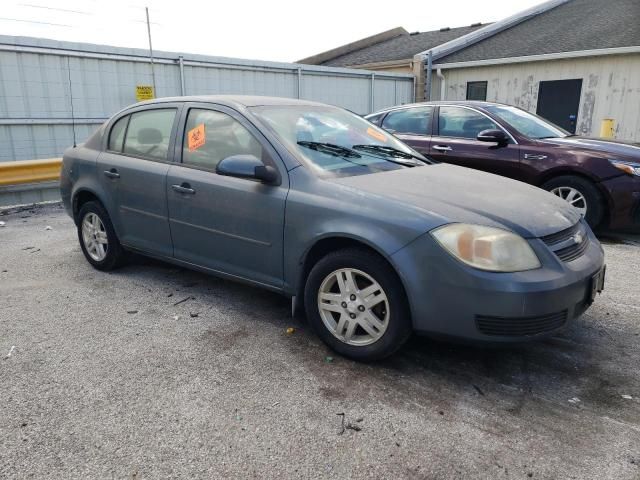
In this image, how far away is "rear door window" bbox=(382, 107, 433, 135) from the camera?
7.12 m

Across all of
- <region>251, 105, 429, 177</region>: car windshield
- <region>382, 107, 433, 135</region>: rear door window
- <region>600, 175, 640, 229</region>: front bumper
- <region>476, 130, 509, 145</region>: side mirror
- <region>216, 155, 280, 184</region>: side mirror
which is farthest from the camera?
<region>382, 107, 433, 135</region>: rear door window

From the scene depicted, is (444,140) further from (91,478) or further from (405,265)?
(91,478)

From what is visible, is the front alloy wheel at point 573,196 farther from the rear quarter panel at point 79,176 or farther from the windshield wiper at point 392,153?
the rear quarter panel at point 79,176

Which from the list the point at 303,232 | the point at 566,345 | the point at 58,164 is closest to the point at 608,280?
the point at 566,345

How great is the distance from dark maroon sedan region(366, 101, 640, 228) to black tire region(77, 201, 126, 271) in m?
4.18

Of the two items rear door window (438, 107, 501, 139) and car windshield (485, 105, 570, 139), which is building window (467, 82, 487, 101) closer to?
car windshield (485, 105, 570, 139)

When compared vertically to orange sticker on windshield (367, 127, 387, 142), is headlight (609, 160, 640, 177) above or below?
below

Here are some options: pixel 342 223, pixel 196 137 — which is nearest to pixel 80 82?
pixel 196 137

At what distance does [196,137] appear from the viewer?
385cm

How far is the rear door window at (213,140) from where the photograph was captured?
3.54 m

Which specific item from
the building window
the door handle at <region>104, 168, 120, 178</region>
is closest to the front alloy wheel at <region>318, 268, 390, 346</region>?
the door handle at <region>104, 168, 120, 178</region>

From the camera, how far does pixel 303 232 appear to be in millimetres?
3145

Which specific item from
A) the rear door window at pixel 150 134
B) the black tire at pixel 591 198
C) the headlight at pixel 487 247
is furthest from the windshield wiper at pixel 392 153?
the black tire at pixel 591 198

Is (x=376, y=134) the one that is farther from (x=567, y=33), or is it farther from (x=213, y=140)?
(x=567, y=33)
